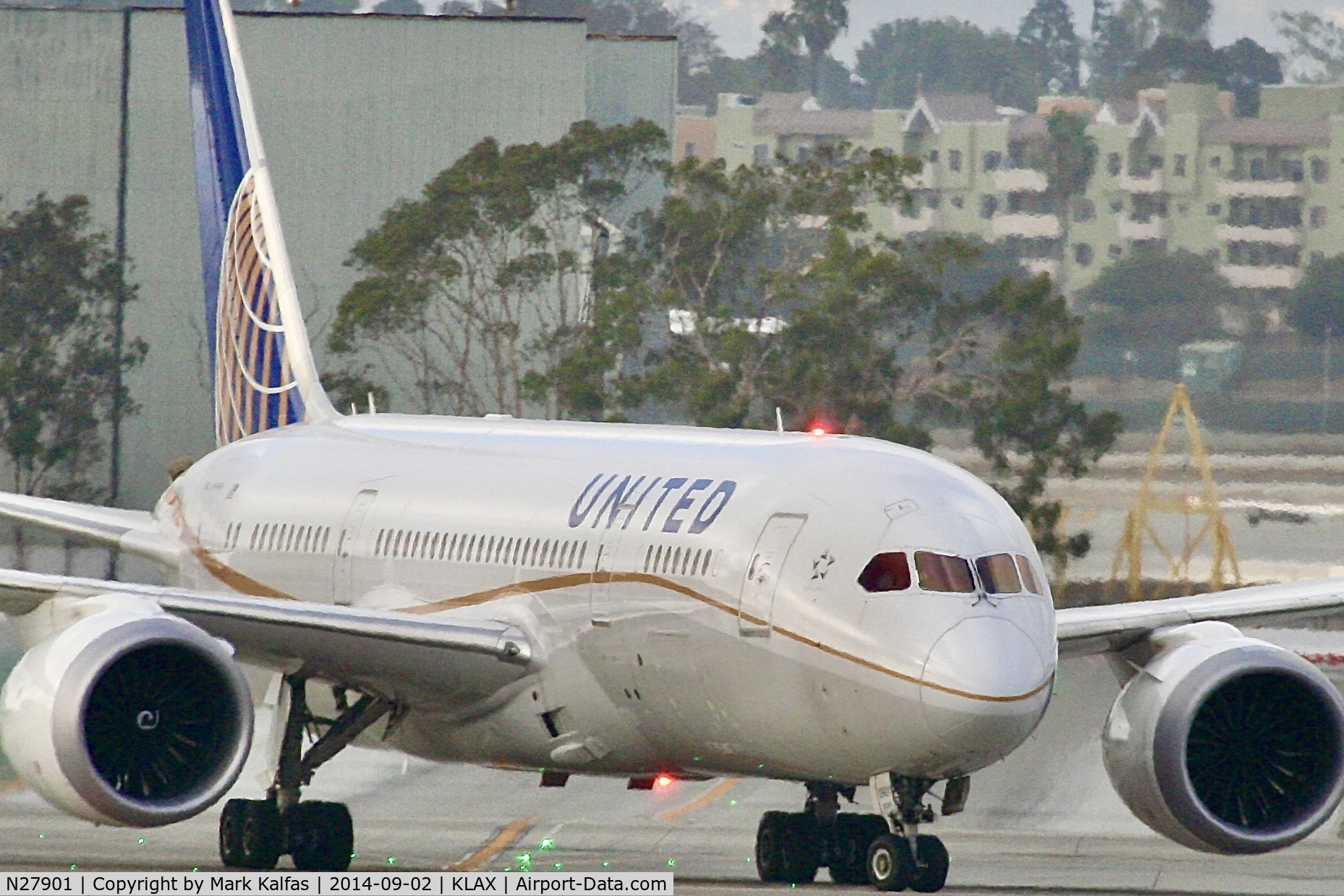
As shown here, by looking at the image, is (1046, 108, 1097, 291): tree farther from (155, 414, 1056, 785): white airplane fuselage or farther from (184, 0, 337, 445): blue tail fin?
(155, 414, 1056, 785): white airplane fuselage

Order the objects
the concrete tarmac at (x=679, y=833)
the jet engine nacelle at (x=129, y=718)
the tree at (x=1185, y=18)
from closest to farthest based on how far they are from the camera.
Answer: the jet engine nacelle at (x=129, y=718) < the concrete tarmac at (x=679, y=833) < the tree at (x=1185, y=18)

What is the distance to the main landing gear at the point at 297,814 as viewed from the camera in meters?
21.7

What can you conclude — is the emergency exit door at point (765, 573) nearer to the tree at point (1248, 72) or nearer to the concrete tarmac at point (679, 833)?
the concrete tarmac at point (679, 833)

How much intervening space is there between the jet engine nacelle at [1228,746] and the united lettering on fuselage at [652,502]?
10.5 feet

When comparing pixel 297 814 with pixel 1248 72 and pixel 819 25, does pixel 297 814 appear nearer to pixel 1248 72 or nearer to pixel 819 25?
pixel 1248 72

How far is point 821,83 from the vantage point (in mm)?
121750

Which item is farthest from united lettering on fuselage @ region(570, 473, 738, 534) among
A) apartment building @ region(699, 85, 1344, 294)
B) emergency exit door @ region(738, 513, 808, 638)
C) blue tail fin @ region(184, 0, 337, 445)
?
apartment building @ region(699, 85, 1344, 294)

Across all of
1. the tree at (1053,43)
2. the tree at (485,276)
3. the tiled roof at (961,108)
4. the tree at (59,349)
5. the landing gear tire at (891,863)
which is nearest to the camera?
the landing gear tire at (891,863)

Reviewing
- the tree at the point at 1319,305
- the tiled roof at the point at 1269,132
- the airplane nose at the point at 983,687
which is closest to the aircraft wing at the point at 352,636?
the airplane nose at the point at 983,687

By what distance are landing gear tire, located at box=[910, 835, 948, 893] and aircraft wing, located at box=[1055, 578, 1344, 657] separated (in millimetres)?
2212

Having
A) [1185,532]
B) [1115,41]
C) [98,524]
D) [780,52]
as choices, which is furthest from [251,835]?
[780,52]

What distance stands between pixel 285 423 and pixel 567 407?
83.8ft

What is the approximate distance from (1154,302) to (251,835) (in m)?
34.9

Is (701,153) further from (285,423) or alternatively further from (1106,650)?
(1106,650)
